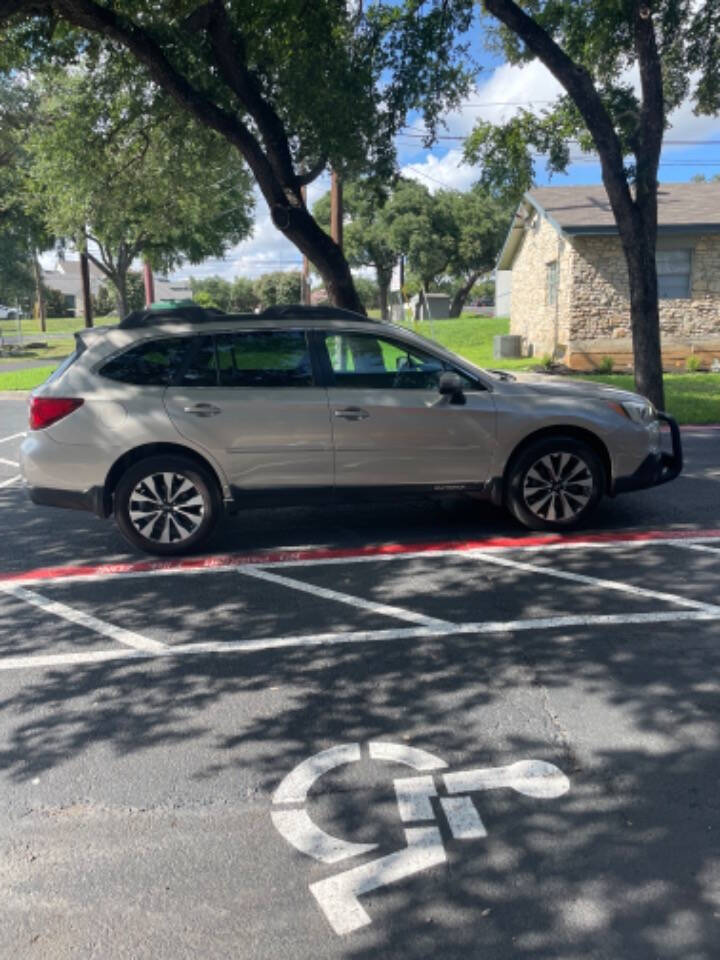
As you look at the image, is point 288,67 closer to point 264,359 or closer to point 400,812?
point 264,359

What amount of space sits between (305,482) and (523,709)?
114 inches

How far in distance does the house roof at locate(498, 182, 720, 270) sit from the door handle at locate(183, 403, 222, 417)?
1633cm

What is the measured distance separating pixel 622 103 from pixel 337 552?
8.99 meters

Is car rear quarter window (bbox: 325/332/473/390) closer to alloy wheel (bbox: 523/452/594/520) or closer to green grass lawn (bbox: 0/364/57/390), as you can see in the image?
alloy wheel (bbox: 523/452/594/520)

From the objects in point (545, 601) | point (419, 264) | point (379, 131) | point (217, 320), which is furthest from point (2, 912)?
point (419, 264)

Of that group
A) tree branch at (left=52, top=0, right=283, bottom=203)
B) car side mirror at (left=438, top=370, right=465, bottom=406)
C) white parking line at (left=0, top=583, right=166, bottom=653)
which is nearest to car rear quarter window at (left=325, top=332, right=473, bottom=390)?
car side mirror at (left=438, top=370, right=465, bottom=406)

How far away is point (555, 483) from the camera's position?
6480 millimetres

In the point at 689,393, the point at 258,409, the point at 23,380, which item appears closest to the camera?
the point at 258,409

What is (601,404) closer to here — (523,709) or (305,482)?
(305,482)

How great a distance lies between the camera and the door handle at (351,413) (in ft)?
20.2

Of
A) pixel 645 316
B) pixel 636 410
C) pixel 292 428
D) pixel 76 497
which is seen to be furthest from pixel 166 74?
pixel 636 410

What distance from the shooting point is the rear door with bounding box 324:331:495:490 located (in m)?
6.19

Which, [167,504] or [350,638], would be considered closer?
[350,638]

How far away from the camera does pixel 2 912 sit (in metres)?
2.61
